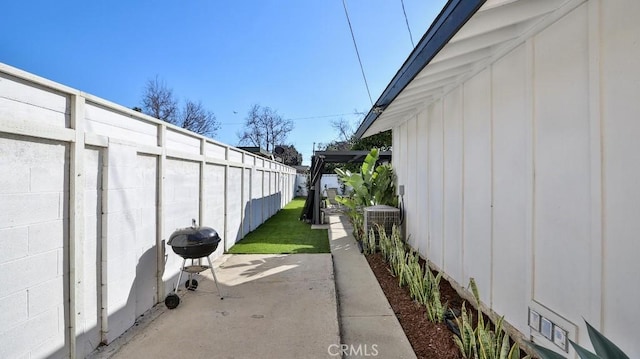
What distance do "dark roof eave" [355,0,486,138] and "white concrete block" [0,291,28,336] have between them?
12.4 feet

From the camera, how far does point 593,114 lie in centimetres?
217

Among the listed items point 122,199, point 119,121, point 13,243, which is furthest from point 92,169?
point 13,243

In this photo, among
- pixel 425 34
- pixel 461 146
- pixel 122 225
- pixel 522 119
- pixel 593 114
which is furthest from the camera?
pixel 461 146

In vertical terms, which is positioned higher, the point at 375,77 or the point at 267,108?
the point at 267,108

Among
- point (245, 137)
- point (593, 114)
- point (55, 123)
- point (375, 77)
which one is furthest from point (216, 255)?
point (245, 137)

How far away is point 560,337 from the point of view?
8.18ft

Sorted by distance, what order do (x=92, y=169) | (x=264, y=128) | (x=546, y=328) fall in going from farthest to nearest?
1. (x=264, y=128)
2. (x=92, y=169)
3. (x=546, y=328)

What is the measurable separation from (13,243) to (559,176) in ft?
13.8

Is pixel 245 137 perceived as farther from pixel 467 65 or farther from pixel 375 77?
pixel 467 65

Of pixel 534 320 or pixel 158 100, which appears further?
pixel 158 100

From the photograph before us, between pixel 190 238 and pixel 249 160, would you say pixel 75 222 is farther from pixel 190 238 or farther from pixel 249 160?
pixel 249 160

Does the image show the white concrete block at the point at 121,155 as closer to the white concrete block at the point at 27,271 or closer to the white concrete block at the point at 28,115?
the white concrete block at the point at 28,115

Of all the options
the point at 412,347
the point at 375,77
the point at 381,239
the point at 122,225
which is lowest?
the point at 412,347

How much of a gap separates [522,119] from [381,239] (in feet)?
13.7
